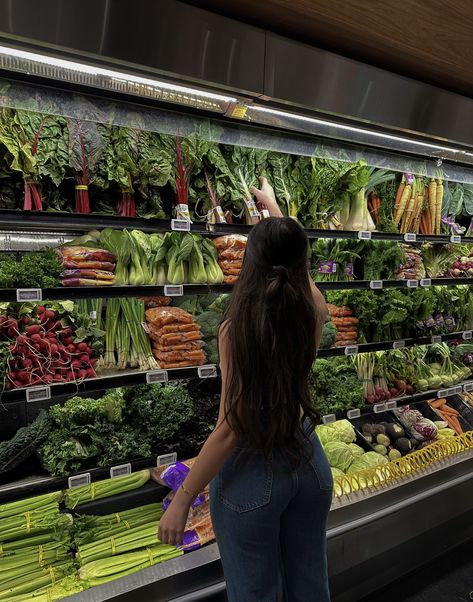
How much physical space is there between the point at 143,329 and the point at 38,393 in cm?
80

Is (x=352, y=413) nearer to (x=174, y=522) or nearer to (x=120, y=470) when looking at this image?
(x=120, y=470)

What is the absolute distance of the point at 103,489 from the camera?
2910 mm

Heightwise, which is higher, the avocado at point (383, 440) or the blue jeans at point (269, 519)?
the blue jeans at point (269, 519)

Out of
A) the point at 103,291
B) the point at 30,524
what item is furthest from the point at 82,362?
the point at 30,524

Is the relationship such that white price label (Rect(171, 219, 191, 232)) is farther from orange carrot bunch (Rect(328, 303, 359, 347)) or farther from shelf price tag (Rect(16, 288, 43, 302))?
orange carrot bunch (Rect(328, 303, 359, 347))

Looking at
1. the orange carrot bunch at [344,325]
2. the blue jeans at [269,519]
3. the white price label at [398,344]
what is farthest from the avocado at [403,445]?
the blue jeans at [269,519]

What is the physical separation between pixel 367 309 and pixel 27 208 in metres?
2.47

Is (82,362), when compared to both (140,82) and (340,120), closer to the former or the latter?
(140,82)

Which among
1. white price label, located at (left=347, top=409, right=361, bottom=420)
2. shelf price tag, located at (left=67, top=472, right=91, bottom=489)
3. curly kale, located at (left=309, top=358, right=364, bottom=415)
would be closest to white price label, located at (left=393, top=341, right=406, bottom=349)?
curly kale, located at (left=309, top=358, right=364, bottom=415)

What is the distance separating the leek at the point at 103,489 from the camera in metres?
2.81

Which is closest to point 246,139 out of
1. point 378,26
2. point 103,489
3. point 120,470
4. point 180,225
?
point 180,225

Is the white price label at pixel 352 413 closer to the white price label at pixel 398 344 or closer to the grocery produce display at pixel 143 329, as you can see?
the grocery produce display at pixel 143 329

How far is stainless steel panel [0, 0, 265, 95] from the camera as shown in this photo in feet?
4.64

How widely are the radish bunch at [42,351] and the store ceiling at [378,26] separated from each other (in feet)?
5.48
